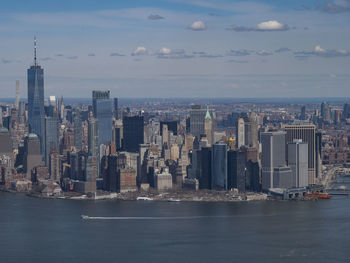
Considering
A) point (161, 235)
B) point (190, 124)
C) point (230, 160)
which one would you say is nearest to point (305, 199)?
point (230, 160)

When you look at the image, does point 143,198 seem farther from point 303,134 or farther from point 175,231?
point 303,134

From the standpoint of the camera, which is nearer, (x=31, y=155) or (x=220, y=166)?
(x=220, y=166)

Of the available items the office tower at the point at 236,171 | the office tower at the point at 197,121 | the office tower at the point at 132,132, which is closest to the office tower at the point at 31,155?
the office tower at the point at 132,132

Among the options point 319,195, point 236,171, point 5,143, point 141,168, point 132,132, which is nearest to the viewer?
point 319,195

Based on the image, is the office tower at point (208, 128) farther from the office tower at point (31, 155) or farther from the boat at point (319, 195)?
the boat at point (319, 195)

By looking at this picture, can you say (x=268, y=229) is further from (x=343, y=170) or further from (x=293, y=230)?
(x=343, y=170)

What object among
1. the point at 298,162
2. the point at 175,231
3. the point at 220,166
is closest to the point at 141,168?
the point at 220,166

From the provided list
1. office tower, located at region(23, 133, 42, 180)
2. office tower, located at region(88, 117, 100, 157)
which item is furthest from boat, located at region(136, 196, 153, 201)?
office tower, located at region(23, 133, 42, 180)
